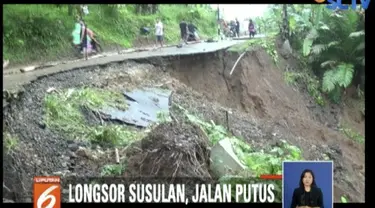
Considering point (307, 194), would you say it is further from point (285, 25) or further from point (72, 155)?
point (72, 155)

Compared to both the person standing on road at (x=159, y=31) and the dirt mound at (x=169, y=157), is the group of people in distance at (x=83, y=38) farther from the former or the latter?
the dirt mound at (x=169, y=157)

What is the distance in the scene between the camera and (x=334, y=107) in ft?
16.7

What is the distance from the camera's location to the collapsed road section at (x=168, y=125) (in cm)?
471

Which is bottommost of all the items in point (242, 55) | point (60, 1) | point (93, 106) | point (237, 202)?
point (237, 202)

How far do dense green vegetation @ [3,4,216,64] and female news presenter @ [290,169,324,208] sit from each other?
1576 millimetres

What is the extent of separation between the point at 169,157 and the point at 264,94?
107 cm

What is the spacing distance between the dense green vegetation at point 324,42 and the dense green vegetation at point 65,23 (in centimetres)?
65

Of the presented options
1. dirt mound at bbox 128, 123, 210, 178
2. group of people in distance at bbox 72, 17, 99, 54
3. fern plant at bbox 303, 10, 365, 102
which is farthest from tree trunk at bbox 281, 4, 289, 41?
group of people in distance at bbox 72, 17, 99, 54

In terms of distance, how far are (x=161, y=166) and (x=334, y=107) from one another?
1.67 metres

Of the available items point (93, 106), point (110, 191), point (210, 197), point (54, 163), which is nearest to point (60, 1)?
point (93, 106)

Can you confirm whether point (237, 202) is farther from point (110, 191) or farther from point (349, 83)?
point (349, 83)

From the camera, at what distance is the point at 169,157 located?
4.73 metres

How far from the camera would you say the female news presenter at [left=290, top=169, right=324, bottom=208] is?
4676 mm

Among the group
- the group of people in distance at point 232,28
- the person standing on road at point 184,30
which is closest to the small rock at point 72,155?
the person standing on road at point 184,30
